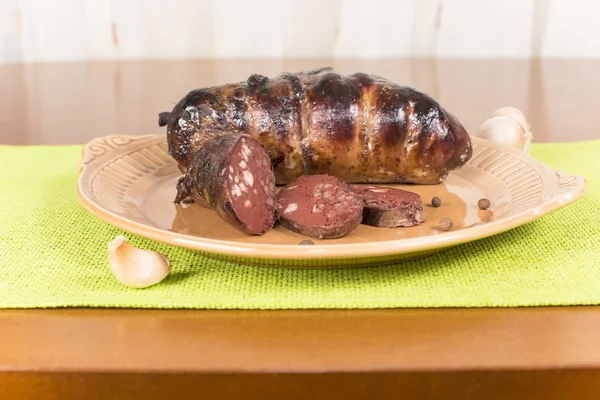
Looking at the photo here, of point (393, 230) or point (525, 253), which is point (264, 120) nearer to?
point (393, 230)

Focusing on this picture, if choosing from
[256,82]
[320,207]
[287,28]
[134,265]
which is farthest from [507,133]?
[287,28]

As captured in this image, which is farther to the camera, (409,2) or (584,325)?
(409,2)

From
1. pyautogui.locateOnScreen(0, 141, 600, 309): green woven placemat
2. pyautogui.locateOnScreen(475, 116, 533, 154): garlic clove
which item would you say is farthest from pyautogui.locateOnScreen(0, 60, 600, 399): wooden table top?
pyautogui.locateOnScreen(475, 116, 533, 154): garlic clove

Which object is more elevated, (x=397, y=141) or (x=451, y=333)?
(x=397, y=141)

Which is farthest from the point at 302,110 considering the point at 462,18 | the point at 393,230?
the point at 462,18

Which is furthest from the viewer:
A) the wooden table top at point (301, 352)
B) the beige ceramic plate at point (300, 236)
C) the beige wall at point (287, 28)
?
the beige wall at point (287, 28)

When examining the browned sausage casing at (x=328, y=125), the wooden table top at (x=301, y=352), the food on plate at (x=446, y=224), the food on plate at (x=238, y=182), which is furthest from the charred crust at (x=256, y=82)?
the wooden table top at (x=301, y=352)

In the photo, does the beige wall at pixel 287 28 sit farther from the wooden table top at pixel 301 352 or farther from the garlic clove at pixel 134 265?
the wooden table top at pixel 301 352
